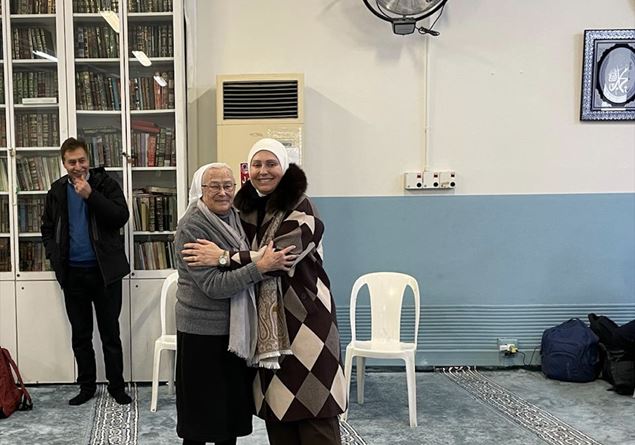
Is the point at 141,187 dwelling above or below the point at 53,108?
below

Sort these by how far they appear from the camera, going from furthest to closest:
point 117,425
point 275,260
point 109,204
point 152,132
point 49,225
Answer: point 152,132 < point 49,225 < point 109,204 < point 117,425 < point 275,260

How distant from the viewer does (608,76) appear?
3.67m

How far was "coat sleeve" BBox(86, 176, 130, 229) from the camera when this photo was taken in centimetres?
296

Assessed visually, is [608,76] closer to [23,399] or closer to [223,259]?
[223,259]

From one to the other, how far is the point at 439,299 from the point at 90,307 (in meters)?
2.28

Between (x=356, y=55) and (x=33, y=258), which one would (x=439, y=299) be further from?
(x=33, y=258)

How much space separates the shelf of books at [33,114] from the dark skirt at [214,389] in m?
2.03

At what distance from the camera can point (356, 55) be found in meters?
3.66

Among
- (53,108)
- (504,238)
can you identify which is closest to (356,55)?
(504,238)

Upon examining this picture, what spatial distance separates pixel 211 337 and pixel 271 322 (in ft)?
0.74

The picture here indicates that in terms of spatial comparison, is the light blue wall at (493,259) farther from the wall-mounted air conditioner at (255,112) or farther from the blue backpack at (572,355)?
the wall-mounted air conditioner at (255,112)

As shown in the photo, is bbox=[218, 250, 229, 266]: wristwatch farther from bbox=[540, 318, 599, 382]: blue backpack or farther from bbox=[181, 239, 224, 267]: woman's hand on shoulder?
bbox=[540, 318, 599, 382]: blue backpack

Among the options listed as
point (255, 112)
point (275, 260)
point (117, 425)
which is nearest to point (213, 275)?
point (275, 260)

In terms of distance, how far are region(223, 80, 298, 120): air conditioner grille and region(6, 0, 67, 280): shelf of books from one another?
1.11 metres
